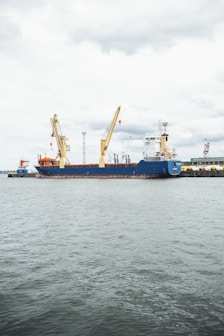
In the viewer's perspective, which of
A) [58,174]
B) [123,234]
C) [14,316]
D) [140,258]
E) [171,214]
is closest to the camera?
[14,316]

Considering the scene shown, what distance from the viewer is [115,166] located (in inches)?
3767

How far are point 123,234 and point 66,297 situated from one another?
860cm

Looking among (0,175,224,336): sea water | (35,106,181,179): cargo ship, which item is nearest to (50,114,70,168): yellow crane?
(35,106,181,179): cargo ship

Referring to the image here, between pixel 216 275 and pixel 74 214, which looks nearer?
pixel 216 275

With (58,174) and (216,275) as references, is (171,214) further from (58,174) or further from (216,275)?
(58,174)

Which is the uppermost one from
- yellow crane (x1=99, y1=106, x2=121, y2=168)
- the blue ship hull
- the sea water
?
yellow crane (x1=99, y1=106, x2=121, y2=168)

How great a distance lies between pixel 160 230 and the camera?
1844cm

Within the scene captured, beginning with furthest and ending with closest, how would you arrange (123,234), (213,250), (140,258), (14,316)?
(123,234)
(213,250)
(140,258)
(14,316)

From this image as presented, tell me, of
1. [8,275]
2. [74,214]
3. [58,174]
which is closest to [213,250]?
[8,275]

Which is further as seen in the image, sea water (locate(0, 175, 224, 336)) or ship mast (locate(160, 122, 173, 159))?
ship mast (locate(160, 122, 173, 159))

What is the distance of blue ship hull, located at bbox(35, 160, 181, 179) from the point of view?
85062 millimetres

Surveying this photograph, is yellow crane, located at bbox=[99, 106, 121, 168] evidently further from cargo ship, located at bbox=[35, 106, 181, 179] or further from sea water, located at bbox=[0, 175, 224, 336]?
sea water, located at bbox=[0, 175, 224, 336]

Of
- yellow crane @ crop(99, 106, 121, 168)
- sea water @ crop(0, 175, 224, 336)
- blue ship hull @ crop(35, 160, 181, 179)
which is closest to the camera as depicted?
sea water @ crop(0, 175, 224, 336)

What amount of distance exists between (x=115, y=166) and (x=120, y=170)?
2.30 metres
